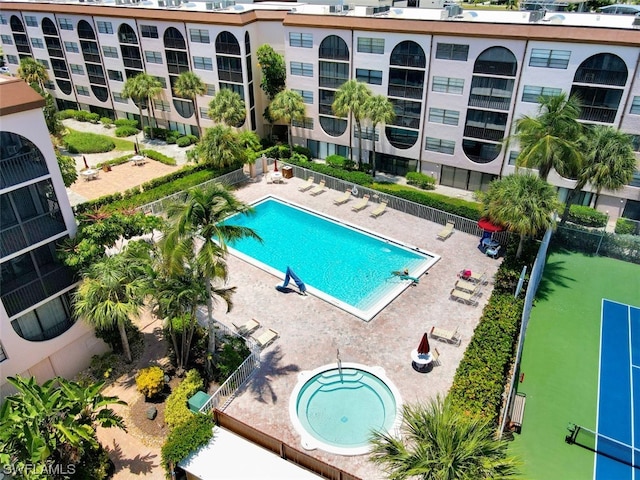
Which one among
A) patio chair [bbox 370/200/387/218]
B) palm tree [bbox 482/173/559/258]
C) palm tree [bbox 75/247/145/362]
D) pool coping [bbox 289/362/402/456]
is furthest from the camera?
patio chair [bbox 370/200/387/218]

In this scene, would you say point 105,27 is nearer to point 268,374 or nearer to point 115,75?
point 115,75

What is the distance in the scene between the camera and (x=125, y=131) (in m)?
56.5

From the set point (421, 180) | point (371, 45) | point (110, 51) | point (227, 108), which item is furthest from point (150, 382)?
point (110, 51)

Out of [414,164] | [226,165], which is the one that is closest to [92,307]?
[226,165]

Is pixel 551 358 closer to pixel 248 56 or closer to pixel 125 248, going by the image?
pixel 125 248

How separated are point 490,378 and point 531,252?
1281cm

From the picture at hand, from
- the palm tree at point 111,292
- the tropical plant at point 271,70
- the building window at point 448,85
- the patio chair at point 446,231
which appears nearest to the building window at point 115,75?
the tropical plant at point 271,70

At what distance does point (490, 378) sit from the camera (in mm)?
21453

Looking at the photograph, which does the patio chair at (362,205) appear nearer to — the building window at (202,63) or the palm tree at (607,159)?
the palm tree at (607,159)

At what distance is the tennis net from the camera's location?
20250 mm

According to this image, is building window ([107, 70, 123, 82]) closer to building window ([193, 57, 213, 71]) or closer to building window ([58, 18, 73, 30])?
building window ([58, 18, 73, 30])

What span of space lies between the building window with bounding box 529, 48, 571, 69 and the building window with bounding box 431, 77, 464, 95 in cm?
571

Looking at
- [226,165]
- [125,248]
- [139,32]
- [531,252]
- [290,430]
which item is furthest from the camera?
[139,32]

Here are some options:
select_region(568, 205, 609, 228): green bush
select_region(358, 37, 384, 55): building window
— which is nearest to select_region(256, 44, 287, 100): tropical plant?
select_region(358, 37, 384, 55): building window
